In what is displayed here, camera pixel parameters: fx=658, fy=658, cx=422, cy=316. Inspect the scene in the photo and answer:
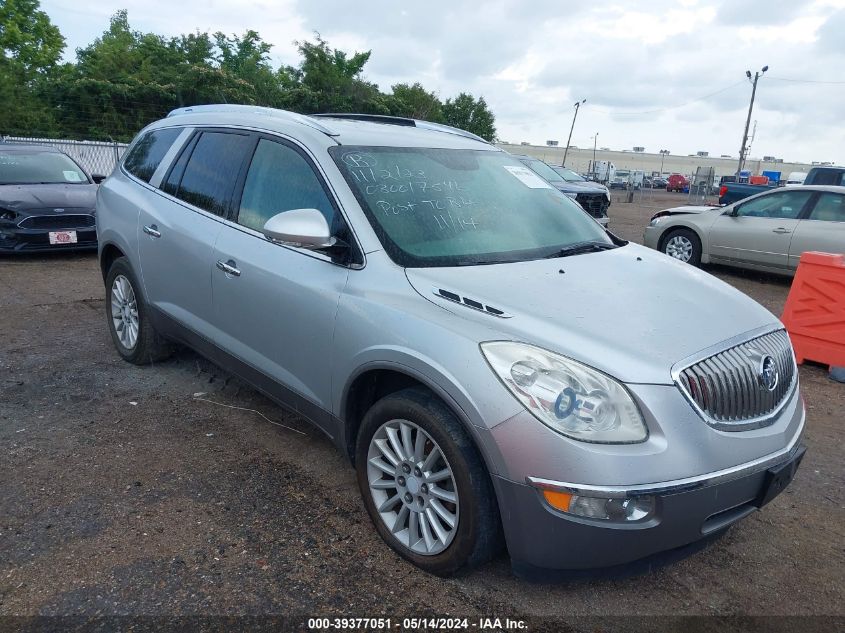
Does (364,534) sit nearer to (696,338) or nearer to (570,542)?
(570,542)

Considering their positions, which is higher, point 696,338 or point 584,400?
point 696,338

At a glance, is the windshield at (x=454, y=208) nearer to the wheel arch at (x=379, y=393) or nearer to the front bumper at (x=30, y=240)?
the wheel arch at (x=379, y=393)

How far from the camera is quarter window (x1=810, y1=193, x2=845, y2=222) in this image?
9.23 meters

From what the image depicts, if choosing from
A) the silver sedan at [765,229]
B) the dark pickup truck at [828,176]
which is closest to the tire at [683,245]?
the silver sedan at [765,229]

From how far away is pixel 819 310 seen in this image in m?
5.75

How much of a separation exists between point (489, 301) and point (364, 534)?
4.06ft

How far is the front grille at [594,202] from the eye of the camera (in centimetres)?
1365

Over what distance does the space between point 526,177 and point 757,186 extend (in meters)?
13.8

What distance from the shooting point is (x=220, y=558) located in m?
2.77

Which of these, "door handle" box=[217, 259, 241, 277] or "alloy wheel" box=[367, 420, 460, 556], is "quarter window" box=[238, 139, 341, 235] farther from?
"alloy wheel" box=[367, 420, 460, 556]

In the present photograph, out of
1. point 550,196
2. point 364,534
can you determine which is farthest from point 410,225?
point 364,534

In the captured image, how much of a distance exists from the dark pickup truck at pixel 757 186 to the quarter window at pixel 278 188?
45.2ft

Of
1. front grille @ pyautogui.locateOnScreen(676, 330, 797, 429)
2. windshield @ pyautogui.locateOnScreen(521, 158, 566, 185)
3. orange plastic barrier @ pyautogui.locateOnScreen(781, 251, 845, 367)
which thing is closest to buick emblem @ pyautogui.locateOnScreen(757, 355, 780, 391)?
front grille @ pyautogui.locateOnScreen(676, 330, 797, 429)

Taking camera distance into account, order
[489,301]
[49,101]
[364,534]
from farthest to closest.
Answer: [49,101] → [364,534] → [489,301]
